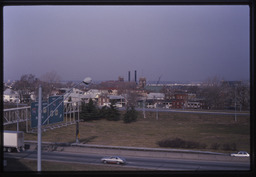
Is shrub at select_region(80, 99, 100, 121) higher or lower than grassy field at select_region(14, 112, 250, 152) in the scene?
higher

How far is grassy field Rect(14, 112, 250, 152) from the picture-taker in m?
9.13

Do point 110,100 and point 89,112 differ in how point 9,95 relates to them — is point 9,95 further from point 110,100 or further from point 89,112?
point 110,100

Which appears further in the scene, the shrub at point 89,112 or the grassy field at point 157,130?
the shrub at point 89,112

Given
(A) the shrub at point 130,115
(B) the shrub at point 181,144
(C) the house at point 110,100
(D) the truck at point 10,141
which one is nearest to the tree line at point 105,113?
(A) the shrub at point 130,115

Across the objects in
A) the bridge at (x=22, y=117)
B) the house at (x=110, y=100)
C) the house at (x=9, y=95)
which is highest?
the house at (x=9, y=95)

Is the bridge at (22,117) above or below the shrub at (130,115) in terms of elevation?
above

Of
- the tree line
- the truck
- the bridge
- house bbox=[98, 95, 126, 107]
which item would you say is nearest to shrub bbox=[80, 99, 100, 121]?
the tree line

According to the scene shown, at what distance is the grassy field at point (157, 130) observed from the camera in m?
9.13

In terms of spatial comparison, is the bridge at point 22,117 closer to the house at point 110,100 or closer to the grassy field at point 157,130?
the grassy field at point 157,130

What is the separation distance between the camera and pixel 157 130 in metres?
11.2

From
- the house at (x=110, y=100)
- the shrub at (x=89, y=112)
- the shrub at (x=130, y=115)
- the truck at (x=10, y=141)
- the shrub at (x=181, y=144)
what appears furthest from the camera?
the shrub at (x=130, y=115)

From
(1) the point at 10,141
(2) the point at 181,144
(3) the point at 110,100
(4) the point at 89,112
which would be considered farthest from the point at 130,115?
(1) the point at 10,141

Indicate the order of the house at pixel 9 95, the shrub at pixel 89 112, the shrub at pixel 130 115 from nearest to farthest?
the house at pixel 9 95 → the shrub at pixel 89 112 → the shrub at pixel 130 115

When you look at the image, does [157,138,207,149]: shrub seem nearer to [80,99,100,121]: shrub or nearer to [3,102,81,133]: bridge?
[3,102,81,133]: bridge
